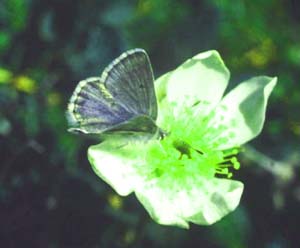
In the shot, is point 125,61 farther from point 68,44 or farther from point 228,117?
point 68,44

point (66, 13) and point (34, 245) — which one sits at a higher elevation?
point (66, 13)

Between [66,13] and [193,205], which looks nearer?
[193,205]

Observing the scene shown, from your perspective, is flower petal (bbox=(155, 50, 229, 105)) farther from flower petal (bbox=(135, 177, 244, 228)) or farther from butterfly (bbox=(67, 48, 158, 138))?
flower petal (bbox=(135, 177, 244, 228))

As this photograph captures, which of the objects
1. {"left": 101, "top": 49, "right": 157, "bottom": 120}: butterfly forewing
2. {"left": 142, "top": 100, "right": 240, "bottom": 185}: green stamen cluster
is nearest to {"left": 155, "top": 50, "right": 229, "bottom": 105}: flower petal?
{"left": 142, "top": 100, "right": 240, "bottom": 185}: green stamen cluster

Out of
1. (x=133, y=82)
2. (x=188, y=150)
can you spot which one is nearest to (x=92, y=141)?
(x=188, y=150)

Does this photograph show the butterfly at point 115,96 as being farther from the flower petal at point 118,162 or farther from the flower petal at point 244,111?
the flower petal at point 244,111

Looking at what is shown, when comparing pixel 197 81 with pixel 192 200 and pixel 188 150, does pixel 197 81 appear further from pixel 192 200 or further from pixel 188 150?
pixel 192 200

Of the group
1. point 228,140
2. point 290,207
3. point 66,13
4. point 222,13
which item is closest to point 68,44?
point 66,13
